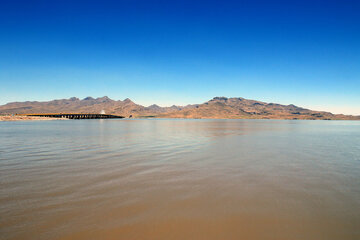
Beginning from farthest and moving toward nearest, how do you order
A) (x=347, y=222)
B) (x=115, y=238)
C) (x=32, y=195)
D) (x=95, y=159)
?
1. (x=95, y=159)
2. (x=32, y=195)
3. (x=347, y=222)
4. (x=115, y=238)

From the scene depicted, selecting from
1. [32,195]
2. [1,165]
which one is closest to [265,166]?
[32,195]

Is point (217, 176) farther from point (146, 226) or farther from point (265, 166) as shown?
point (146, 226)

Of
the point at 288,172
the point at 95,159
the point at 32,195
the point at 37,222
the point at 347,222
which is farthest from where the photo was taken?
the point at 95,159

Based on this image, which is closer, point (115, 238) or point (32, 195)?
point (115, 238)

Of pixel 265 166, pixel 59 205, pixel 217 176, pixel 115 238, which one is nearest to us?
pixel 115 238

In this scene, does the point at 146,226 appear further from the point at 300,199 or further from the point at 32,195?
the point at 300,199

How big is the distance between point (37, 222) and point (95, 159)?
27.0ft

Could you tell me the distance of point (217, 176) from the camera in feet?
31.7

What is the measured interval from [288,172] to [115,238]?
9.69m

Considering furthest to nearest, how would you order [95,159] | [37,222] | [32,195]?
[95,159] → [32,195] → [37,222]

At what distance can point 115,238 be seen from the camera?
461 centimetres

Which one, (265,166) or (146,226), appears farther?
(265,166)

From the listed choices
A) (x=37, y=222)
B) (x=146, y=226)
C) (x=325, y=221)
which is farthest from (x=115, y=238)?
(x=325, y=221)

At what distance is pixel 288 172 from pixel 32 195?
1185 cm
